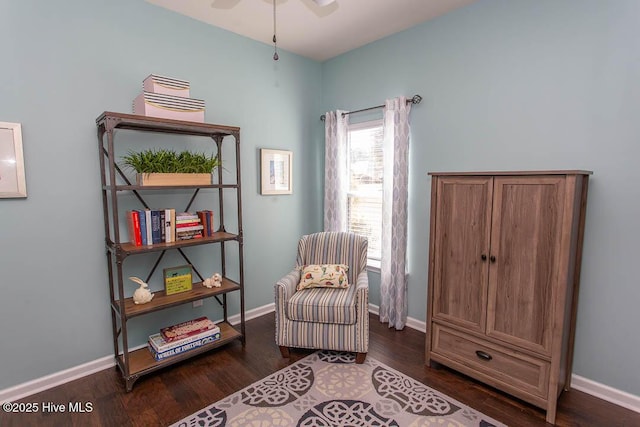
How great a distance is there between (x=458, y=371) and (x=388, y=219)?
1384 millimetres

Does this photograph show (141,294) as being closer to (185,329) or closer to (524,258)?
(185,329)

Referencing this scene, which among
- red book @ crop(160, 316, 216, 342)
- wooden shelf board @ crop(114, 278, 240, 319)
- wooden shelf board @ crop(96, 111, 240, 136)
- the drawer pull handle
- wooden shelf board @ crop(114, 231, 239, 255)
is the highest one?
wooden shelf board @ crop(96, 111, 240, 136)

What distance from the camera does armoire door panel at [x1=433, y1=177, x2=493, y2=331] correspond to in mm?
2135

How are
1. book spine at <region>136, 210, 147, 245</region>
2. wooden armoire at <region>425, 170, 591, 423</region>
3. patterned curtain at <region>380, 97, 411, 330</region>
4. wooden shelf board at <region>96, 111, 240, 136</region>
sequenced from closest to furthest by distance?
wooden armoire at <region>425, 170, 591, 423</region>, wooden shelf board at <region>96, 111, 240, 136</region>, book spine at <region>136, 210, 147, 245</region>, patterned curtain at <region>380, 97, 411, 330</region>

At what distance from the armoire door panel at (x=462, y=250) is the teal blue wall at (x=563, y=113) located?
515mm

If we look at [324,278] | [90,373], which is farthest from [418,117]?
[90,373]

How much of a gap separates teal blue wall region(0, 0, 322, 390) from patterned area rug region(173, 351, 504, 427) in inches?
43.5

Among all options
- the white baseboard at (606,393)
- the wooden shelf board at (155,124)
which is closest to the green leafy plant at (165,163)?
the wooden shelf board at (155,124)

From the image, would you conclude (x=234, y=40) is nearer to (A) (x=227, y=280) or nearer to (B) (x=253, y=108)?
(B) (x=253, y=108)

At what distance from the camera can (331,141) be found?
3514mm

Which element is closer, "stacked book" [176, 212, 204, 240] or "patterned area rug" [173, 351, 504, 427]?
"patterned area rug" [173, 351, 504, 427]

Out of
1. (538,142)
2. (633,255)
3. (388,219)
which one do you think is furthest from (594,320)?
(388,219)

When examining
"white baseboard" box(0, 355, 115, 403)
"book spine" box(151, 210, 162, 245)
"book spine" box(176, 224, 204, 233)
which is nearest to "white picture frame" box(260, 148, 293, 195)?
"book spine" box(176, 224, 204, 233)

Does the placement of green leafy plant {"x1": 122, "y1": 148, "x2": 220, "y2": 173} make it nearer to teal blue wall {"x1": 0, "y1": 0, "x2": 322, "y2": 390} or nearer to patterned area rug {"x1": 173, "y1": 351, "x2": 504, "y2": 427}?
teal blue wall {"x1": 0, "y1": 0, "x2": 322, "y2": 390}
